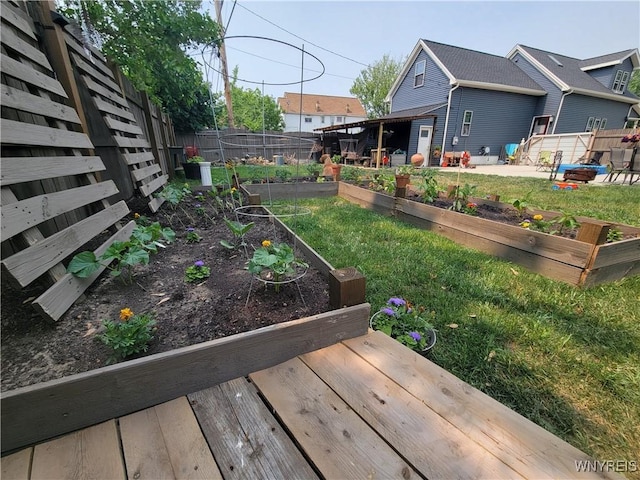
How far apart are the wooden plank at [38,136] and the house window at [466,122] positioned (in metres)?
14.0

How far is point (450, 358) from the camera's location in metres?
1.41

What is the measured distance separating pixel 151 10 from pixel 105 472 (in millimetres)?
5172

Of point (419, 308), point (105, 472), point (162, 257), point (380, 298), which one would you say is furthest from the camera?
point (162, 257)

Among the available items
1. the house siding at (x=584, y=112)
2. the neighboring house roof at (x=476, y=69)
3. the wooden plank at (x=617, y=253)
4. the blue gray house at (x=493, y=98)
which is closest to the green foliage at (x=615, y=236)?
the wooden plank at (x=617, y=253)

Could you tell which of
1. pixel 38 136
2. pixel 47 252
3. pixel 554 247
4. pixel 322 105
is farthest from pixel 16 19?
pixel 322 105

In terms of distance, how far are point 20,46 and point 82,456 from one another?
7.72 feet

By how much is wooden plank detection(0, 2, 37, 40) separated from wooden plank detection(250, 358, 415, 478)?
258 centimetres

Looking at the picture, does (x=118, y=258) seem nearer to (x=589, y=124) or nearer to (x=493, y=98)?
(x=493, y=98)

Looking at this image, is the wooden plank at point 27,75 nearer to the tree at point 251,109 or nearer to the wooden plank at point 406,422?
the wooden plank at point 406,422

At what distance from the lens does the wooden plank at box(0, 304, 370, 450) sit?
841mm

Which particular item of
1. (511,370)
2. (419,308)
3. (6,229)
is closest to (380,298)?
(419,308)

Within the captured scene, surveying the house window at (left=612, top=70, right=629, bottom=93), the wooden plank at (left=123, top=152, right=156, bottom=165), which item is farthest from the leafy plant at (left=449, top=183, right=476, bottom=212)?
the house window at (left=612, top=70, right=629, bottom=93)

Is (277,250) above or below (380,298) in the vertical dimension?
above

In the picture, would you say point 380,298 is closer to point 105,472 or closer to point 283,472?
point 283,472
